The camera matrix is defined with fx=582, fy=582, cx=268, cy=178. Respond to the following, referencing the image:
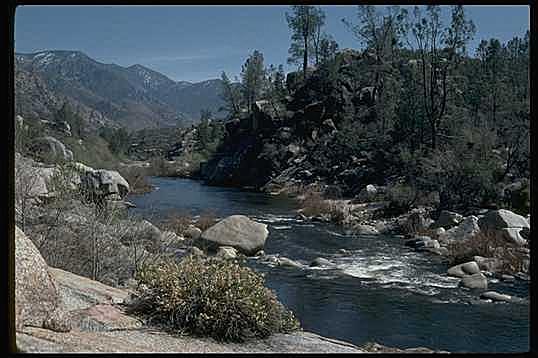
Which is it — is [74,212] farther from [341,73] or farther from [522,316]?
[341,73]

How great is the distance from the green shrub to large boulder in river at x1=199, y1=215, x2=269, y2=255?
814cm

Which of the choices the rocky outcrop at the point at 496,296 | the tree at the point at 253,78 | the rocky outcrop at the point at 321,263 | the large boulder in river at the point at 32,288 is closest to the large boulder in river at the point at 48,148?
the rocky outcrop at the point at 321,263

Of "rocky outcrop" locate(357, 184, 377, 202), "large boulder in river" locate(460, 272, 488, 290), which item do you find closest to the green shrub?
"large boulder in river" locate(460, 272, 488, 290)

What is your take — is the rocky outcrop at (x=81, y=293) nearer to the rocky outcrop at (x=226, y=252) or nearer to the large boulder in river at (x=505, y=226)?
the rocky outcrop at (x=226, y=252)

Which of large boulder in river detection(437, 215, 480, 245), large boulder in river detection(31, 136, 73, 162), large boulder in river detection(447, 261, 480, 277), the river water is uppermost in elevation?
large boulder in river detection(31, 136, 73, 162)

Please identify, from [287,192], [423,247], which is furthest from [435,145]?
[423,247]

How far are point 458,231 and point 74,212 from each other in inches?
387

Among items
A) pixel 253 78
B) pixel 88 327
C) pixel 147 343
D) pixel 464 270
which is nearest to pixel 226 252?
pixel 464 270

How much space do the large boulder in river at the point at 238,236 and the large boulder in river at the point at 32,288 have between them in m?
9.59

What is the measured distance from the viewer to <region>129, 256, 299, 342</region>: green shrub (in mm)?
4344

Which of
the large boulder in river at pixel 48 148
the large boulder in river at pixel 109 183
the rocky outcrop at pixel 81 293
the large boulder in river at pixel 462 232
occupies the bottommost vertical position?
the large boulder in river at pixel 462 232

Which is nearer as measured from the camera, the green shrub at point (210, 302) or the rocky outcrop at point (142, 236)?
the green shrub at point (210, 302)

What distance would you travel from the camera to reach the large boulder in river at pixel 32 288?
2961 mm

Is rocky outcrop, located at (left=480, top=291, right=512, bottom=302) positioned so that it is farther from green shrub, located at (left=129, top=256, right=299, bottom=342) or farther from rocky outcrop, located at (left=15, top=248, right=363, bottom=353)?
green shrub, located at (left=129, top=256, right=299, bottom=342)
